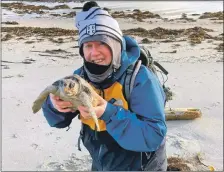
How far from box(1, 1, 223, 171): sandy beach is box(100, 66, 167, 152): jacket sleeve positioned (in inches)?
80.6

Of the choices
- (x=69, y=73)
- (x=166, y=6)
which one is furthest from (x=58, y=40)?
(x=166, y=6)

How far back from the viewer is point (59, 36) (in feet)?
46.4

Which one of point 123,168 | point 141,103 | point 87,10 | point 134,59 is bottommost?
point 123,168

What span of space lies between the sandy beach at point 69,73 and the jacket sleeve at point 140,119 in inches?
80.6

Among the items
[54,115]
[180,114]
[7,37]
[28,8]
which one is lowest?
[180,114]

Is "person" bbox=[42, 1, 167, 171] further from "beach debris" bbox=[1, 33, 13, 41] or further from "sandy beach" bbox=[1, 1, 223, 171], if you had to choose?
"beach debris" bbox=[1, 33, 13, 41]

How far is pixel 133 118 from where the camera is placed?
2447 mm

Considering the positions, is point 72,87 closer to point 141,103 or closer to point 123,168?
point 141,103

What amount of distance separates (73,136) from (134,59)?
2832 mm

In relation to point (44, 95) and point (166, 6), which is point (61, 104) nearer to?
point (44, 95)

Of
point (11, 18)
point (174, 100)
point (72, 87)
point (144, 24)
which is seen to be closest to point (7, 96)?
point (174, 100)

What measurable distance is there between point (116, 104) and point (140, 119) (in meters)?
0.18

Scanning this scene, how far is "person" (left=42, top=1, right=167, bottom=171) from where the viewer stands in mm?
2424

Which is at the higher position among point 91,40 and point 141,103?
point 91,40
